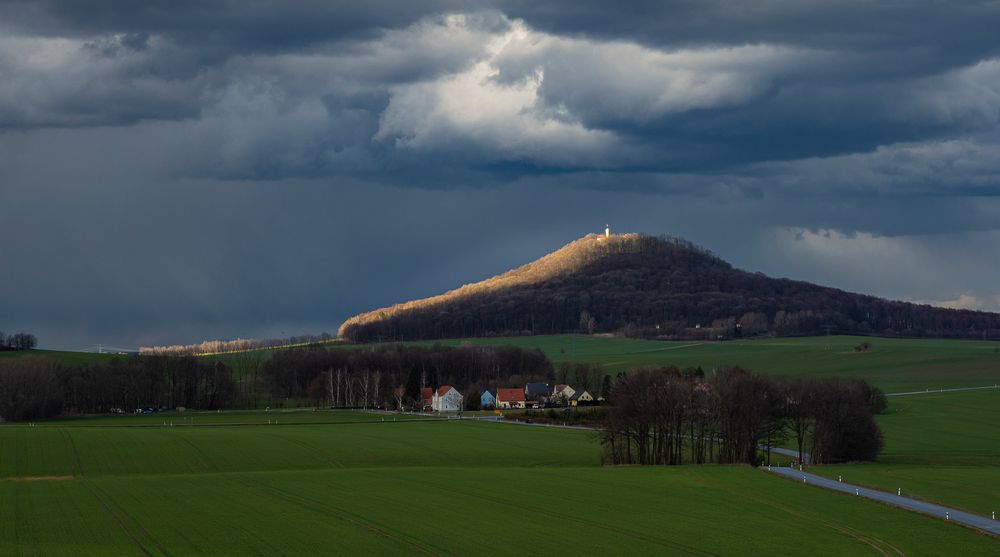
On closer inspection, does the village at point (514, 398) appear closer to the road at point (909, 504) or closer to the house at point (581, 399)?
the house at point (581, 399)

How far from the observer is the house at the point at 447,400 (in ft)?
547

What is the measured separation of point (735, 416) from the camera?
92750 millimetres

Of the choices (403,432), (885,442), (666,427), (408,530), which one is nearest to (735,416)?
(666,427)

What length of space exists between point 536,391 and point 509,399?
632cm

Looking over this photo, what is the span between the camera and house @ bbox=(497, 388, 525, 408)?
174 m

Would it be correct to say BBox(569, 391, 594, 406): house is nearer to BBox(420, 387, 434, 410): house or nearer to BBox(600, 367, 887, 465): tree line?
BBox(420, 387, 434, 410): house

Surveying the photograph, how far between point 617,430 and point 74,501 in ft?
155

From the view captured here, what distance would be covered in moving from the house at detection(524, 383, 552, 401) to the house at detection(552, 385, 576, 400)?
5.94ft

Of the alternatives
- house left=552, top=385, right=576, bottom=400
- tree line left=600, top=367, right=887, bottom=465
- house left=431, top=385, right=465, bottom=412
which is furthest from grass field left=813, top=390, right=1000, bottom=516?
house left=431, top=385, right=465, bottom=412

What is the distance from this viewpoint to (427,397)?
587 feet

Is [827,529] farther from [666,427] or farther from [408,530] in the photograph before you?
[666,427]

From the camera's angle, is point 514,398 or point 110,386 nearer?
point 110,386

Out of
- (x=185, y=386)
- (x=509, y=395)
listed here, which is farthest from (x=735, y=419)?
(x=185, y=386)

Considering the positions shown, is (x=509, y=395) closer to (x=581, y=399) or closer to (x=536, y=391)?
(x=536, y=391)
